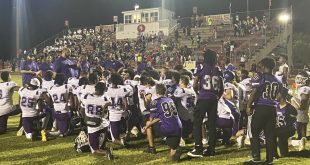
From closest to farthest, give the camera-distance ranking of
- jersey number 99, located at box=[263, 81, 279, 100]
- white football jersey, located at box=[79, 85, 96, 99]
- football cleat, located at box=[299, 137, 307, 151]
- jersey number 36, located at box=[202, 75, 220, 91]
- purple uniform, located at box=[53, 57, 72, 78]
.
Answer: jersey number 99, located at box=[263, 81, 279, 100] → jersey number 36, located at box=[202, 75, 220, 91] → football cleat, located at box=[299, 137, 307, 151] → white football jersey, located at box=[79, 85, 96, 99] → purple uniform, located at box=[53, 57, 72, 78]

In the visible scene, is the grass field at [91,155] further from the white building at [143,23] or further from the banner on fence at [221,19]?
the white building at [143,23]

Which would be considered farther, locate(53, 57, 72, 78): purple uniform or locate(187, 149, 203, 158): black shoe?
locate(53, 57, 72, 78): purple uniform

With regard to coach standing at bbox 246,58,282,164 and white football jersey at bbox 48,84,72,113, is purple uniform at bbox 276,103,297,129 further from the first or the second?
white football jersey at bbox 48,84,72,113

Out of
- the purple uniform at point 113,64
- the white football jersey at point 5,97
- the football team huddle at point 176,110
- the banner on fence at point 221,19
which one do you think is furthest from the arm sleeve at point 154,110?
the banner on fence at point 221,19

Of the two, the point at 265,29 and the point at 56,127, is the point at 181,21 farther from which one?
the point at 56,127

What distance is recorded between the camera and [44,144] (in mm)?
10398

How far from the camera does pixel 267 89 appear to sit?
7.85 meters

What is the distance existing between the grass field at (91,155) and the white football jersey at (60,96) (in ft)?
3.22

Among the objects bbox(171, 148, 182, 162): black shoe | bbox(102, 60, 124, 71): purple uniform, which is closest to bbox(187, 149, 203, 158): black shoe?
bbox(171, 148, 182, 162): black shoe

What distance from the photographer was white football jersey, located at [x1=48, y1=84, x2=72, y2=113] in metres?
10.9

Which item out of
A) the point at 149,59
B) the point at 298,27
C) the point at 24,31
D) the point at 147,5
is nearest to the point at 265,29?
the point at 149,59

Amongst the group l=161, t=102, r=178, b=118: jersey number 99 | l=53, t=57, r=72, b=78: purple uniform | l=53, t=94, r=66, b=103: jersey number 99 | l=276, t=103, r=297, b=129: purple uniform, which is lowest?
l=276, t=103, r=297, b=129: purple uniform

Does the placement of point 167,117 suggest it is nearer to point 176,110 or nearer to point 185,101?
point 176,110

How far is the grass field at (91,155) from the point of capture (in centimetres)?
855
